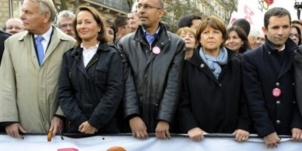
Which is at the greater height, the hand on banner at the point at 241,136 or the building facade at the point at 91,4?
the hand on banner at the point at 241,136

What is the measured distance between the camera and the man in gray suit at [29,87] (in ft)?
17.0

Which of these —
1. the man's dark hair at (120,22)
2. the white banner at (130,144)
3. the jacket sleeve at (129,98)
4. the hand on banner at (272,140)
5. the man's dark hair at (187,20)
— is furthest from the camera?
the man's dark hair at (120,22)

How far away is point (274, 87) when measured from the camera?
4.99 m

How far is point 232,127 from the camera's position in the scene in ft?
16.7

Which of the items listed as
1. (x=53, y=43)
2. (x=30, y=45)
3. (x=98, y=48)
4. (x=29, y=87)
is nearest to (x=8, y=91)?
(x=29, y=87)

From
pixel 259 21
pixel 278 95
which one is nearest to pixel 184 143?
pixel 278 95

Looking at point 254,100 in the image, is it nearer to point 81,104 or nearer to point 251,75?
point 251,75

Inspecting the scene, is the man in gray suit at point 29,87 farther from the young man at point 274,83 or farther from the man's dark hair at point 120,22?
the man's dark hair at point 120,22

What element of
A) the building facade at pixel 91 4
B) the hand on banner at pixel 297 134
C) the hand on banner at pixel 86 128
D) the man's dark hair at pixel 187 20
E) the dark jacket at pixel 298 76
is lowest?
the building facade at pixel 91 4

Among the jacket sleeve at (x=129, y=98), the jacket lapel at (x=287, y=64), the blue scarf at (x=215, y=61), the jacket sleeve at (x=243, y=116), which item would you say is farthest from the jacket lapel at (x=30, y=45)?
the jacket lapel at (x=287, y=64)

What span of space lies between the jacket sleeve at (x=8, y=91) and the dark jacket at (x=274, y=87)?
2.16 metres

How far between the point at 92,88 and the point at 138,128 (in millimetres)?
562

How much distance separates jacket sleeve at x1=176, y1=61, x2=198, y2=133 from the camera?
4.99 meters

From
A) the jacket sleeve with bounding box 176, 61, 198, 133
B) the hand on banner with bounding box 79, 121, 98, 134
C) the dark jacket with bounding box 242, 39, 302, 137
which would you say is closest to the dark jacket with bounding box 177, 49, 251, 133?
the jacket sleeve with bounding box 176, 61, 198, 133
